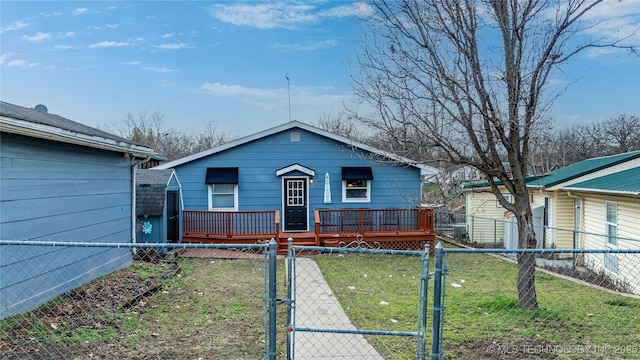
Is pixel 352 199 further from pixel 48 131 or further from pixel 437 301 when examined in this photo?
pixel 437 301

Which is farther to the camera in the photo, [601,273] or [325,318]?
[601,273]

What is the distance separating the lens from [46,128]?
541 cm

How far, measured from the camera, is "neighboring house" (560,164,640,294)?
30.2ft

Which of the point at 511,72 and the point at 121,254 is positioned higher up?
the point at 511,72

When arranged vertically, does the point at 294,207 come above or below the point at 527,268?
above

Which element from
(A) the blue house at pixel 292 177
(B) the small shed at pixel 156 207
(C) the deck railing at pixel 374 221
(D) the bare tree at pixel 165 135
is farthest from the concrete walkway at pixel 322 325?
(D) the bare tree at pixel 165 135

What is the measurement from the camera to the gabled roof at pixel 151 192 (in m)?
10.8

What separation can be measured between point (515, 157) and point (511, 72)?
126cm

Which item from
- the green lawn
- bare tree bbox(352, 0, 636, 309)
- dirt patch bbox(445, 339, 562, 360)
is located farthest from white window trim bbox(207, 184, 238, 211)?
dirt patch bbox(445, 339, 562, 360)

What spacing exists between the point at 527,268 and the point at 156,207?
29.6 feet

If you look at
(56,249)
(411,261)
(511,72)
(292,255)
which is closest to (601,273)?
(411,261)

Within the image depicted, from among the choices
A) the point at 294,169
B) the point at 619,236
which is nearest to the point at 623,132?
the point at 619,236

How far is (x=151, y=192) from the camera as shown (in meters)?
11.2

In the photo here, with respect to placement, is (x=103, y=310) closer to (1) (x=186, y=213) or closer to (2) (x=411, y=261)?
(1) (x=186, y=213)
